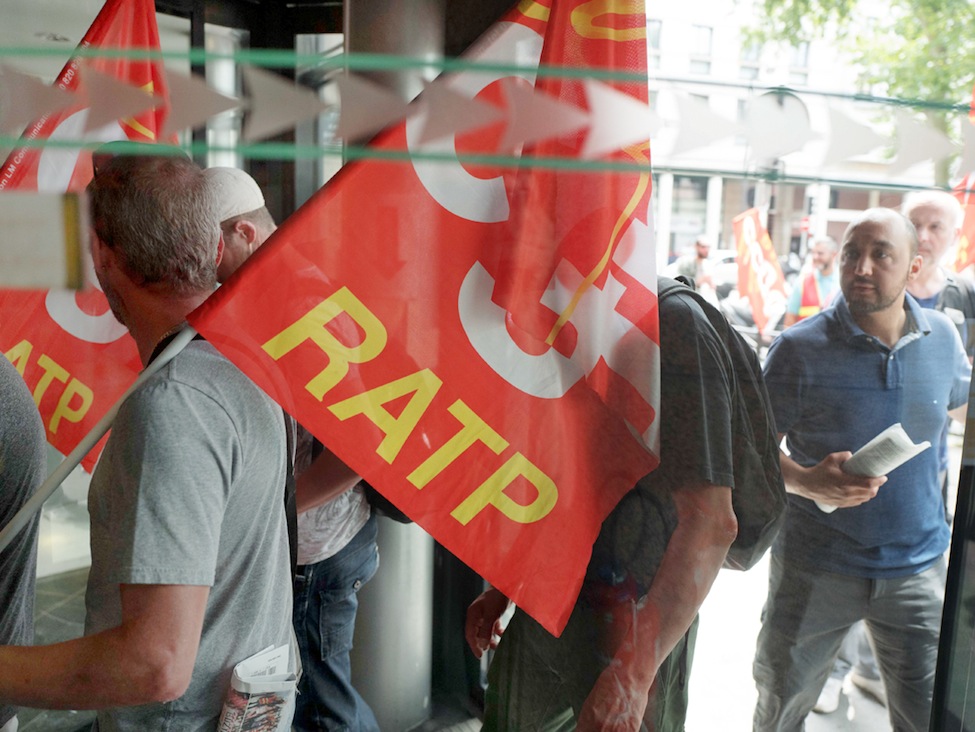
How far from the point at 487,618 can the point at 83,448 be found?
3.19ft

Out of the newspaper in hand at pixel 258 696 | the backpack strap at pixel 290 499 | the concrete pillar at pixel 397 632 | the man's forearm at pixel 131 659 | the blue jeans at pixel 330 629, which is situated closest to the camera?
the man's forearm at pixel 131 659

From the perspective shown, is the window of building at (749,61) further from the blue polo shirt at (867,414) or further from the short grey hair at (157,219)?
the short grey hair at (157,219)

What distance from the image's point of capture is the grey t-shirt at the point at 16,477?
1391 mm

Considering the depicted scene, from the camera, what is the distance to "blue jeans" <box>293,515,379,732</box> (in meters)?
1.94

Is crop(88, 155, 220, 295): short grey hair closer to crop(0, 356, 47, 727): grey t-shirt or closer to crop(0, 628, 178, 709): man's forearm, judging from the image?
crop(0, 356, 47, 727): grey t-shirt

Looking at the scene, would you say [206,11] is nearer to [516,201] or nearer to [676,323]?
[516,201]

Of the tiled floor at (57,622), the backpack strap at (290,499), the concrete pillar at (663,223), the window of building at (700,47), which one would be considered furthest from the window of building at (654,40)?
the tiled floor at (57,622)

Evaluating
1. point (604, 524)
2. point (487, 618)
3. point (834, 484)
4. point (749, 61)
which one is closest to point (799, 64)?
point (749, 61)

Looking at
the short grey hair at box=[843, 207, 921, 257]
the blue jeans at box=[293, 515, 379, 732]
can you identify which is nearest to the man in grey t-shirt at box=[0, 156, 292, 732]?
the blue jeans at box=[293, 515, 379, 732]

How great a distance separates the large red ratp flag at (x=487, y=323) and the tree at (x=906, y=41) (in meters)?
0.40

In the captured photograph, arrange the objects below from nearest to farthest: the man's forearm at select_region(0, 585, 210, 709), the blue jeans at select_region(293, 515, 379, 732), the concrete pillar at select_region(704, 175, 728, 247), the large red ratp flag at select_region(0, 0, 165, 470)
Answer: the man's forearm at select_region(0, 585, 210, 709)
the concrete pillar at select_region(704, 175, 728, 247)
the large red ratp flag at select_region(0, 0, 165, 470)
the blue jeans at select_region(293, 515, 379, 732)

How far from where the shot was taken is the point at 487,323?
4.33ft

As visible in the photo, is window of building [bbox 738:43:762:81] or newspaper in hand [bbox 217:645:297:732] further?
window of building [bbox 738:43:762:81]

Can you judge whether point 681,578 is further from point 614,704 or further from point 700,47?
point 700,47
